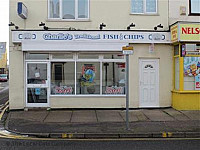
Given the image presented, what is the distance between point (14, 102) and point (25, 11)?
402cm

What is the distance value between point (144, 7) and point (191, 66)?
3.40 m

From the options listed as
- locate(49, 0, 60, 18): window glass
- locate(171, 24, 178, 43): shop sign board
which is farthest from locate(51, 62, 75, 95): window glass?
locate(171, 24, 178, 43): shop sign board

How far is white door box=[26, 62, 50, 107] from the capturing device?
43.7ft

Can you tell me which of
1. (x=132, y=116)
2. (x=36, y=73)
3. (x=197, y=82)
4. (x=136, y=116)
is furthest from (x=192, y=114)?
(x=36, y=73)

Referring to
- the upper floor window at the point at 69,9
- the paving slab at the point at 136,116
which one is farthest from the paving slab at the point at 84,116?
the upper floor window at the point at 69,9

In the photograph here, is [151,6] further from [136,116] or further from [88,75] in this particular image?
[136,116]

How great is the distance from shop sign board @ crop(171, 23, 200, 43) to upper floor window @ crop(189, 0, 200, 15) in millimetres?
1305

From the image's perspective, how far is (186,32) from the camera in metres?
12.4

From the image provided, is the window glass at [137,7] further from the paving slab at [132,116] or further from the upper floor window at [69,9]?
the paving slab at [132,116]

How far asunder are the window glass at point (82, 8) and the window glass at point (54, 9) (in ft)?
3.12

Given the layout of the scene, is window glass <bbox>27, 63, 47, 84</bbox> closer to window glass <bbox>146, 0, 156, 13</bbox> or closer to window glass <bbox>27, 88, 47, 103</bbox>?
window glass <bbox>27, 88, 47, 103</bbox>

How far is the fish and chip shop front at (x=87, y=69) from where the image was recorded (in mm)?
12969

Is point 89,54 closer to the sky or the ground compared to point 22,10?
closer to the ground

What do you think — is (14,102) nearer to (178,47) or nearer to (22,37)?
(22,37)
